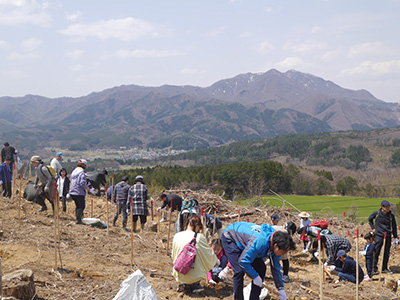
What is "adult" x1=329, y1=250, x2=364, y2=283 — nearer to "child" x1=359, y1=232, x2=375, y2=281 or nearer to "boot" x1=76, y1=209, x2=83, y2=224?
"child" x1=359, y1=232, x2=375, y2=281

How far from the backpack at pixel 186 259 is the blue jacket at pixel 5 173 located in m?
7.03

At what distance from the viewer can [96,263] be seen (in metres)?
6.14

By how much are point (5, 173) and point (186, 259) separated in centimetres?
734

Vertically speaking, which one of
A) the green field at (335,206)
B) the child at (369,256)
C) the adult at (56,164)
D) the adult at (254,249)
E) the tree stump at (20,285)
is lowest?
the green field at (335,206)

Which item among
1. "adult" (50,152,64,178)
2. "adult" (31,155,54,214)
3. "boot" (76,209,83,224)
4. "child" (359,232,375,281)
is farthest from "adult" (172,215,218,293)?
"adult" (50,152,64,178)

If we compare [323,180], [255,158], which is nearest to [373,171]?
[323,180]

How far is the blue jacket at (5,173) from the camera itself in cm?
978


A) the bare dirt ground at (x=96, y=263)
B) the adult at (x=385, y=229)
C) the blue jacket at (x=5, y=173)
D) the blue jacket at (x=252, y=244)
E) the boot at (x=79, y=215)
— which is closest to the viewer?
the blue jacket at (x=252, y=244)

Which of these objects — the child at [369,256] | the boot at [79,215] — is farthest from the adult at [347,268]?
the boot at [79,215]

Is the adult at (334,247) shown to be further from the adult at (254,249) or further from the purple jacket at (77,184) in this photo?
the purple jacket at (77,184)

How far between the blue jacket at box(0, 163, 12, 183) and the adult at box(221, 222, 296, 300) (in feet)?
25.4

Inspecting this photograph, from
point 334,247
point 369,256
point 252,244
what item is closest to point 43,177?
point 252,244

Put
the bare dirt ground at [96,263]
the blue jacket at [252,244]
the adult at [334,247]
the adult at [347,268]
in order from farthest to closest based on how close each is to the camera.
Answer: the adult at [334,247]
the adult at [347,268]
the bare dirt ground at [96,263]
the blue jacket at [252,244]

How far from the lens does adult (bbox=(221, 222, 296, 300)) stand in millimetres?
4035
